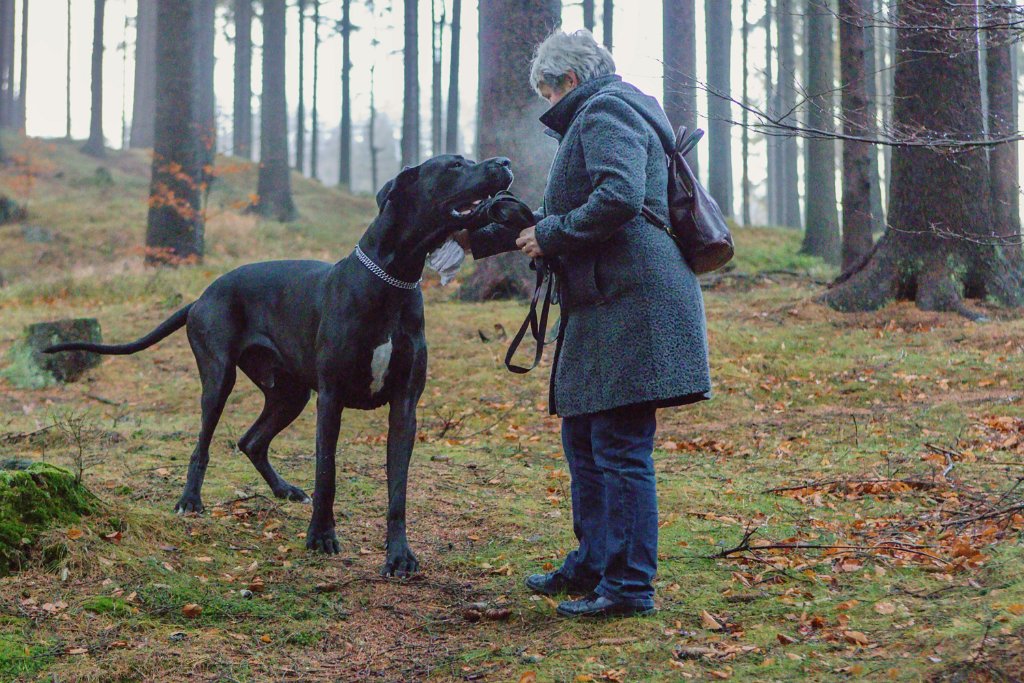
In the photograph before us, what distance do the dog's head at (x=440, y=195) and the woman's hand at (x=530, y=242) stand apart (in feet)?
1.97

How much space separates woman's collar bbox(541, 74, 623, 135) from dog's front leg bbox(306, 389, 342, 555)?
5.98ft

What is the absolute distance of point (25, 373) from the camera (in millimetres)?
9547

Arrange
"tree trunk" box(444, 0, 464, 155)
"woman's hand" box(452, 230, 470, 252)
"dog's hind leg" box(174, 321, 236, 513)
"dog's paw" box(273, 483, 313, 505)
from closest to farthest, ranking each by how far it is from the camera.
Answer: "woman's hand" box(452, 230, 470, 252)
"dog's hind leg" box(174, 321, 236, 513)
"dog's paw" box(273, 483, 313, 505)
"tree trunk" box(444, 0, 464, 155)

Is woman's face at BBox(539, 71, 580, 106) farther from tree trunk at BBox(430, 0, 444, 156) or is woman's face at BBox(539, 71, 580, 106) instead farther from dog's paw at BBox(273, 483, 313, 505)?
tree trunk at BBox(430, 0, 444, 156)

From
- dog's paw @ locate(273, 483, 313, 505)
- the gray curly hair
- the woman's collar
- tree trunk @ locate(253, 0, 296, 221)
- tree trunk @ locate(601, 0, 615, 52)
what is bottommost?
dog's paw @ locate(273, 483, 313, 505)

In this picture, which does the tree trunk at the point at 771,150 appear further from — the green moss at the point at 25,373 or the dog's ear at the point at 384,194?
the dog's ear at the point at 384,194

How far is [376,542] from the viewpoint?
17.0ft

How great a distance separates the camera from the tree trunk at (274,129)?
23.6 metres

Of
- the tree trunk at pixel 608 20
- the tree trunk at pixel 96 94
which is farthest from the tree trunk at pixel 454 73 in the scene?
the tree trunk at pixel 96 94

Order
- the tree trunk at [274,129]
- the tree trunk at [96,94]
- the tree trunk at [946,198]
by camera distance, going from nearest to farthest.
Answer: the tree trunk at [946,198]
the tree trunk at [274,129]
the tree trunk at [96,94]

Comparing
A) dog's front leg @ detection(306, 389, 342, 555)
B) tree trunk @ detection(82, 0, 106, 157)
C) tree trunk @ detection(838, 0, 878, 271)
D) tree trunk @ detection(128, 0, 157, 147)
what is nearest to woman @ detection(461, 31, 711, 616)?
dog's front leg @ detection(306, 389, 342, 555)

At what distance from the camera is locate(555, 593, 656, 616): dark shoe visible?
3820 millimetres

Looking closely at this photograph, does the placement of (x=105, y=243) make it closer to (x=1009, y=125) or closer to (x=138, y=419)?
(x=138, y=419)

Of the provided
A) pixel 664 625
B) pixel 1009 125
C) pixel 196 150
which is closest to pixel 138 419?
pixel 664 625
